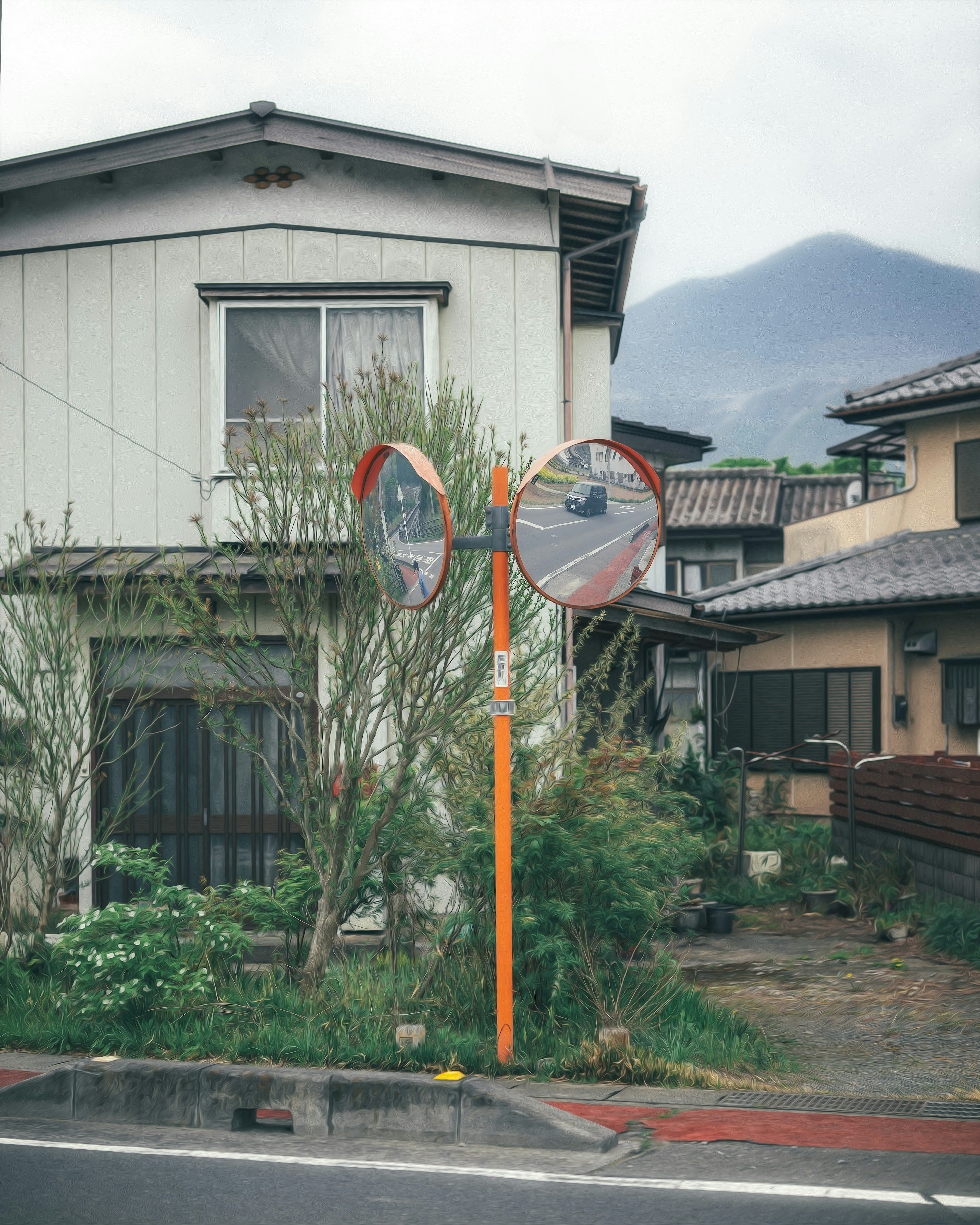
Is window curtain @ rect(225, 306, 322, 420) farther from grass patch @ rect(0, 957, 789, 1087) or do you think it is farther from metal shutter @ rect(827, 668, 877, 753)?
metal shutter @ rect(827, 668, 877, 753)

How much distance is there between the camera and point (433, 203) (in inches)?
432

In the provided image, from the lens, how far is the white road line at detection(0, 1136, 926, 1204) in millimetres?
4582

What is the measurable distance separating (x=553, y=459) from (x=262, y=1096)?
3.67 metres

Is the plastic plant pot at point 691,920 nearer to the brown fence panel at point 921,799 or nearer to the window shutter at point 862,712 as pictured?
the brown fence panel at point 921,799

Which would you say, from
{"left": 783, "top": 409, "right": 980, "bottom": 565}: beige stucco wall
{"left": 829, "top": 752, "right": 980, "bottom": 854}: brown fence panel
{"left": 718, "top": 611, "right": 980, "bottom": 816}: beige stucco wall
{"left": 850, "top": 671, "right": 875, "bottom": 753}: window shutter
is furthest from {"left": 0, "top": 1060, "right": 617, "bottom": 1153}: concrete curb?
{"left": 783, "top": 409, "right": 980, "bottom": 565}: beige stucco wall

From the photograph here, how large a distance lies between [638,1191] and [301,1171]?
1551 millimetres

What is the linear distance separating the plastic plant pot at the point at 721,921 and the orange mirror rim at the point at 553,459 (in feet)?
20.1

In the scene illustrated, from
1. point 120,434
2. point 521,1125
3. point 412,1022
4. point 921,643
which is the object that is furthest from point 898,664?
point 521,1125

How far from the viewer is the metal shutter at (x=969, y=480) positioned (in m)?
18.6

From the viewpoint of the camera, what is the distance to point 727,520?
3123cm

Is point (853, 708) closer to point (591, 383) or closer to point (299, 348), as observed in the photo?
point (591, 383)

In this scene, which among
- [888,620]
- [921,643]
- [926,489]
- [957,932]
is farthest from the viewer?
[926,489]

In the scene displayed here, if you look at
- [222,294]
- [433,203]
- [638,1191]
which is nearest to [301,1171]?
[638,1191]

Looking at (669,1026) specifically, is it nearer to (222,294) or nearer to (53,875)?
(53,875)
